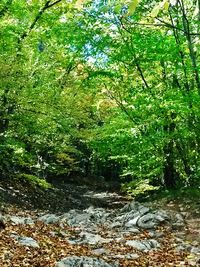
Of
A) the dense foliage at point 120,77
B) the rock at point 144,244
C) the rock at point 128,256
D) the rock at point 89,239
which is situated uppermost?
the dense foliage at point 120,77

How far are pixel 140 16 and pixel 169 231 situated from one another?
7.68m

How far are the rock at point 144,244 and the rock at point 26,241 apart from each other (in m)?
2.68

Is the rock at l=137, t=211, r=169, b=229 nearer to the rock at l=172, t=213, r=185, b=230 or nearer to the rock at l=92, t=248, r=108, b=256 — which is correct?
the rock at l=172, t=213, r=185, b=230

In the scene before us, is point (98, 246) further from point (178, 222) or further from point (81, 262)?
point (178, 222)

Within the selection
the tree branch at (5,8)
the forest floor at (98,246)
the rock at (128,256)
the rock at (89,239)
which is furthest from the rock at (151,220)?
the tree branch at (5,8)

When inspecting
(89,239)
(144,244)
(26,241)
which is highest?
(26,241)

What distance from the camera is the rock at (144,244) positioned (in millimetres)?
9426

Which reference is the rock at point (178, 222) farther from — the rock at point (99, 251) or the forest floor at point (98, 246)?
the rock at point (99, 251)

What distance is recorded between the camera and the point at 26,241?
8.29 metres

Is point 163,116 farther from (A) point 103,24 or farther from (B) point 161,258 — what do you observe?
(B) point 161,258

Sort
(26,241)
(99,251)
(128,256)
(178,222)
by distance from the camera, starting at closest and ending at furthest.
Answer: (26,241)
(128,256)
(99,251)
(178,222)

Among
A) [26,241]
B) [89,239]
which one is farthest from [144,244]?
[26,241]

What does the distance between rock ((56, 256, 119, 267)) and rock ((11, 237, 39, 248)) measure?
116 centimetres

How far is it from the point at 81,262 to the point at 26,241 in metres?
1.71
